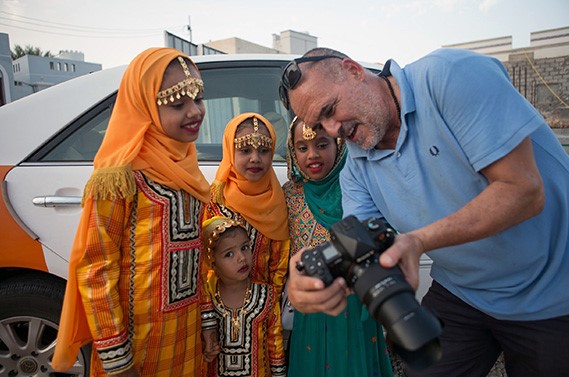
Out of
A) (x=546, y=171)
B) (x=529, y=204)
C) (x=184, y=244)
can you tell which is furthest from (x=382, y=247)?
(x=184, y=244)

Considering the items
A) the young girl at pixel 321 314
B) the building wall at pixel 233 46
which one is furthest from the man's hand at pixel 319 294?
the building wall at pixel 233 46

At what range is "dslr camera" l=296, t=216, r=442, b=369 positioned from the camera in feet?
3.00

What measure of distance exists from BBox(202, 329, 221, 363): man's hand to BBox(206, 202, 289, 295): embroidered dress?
13.3 inches

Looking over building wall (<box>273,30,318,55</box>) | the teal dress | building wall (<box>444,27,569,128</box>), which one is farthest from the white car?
building wall (<box>273,30,318,55</box>)

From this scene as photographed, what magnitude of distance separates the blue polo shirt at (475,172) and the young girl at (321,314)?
0.51 m

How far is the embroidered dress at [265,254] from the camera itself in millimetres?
2156

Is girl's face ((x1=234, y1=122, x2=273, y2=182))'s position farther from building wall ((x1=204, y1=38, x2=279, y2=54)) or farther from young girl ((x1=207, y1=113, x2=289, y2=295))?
building wall ((x1=204, y1=38, x2=279, y2=54))

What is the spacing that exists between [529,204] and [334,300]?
63 centimetres

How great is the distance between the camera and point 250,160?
84.1 inches

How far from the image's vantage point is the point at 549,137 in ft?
4.66

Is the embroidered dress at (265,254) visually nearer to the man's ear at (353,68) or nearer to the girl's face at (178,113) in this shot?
the girl's face at (178,113)

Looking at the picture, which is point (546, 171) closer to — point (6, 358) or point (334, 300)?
point (334, 300)

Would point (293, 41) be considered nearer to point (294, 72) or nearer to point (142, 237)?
point (294, 72)

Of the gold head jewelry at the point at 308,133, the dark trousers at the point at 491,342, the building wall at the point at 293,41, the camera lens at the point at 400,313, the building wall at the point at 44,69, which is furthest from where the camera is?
the building wall at the point at 293,41
